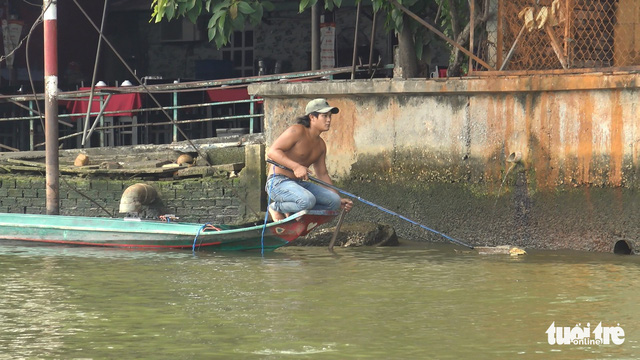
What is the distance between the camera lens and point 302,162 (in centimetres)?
1204

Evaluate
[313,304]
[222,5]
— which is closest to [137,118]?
[222,5]

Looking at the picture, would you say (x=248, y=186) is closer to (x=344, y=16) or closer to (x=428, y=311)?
(x=428, y=311)

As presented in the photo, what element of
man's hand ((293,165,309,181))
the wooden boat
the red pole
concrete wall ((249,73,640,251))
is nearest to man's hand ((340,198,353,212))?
the wooden boat

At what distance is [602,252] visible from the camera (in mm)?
11617

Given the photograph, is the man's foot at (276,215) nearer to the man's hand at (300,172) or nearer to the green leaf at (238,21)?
the man's hand at (300,172)

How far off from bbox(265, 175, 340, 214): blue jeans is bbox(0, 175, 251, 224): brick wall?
1.62m

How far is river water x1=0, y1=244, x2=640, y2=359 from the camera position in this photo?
279 inches

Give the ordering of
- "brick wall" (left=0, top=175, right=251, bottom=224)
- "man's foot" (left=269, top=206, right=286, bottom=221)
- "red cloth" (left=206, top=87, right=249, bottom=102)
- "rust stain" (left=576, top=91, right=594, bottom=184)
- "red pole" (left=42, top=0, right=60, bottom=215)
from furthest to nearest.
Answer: "red cloth" (left=206, top=87, right=249, bottom=102) < "brick wall" (left=0, top=175, right=251, bottom=224) < "red pole" (left=42, top=0, right=60, bottom=215) < "man's foot" (left=269, top=206, right=286, bottom=221) < "rust stain" (left=576, top=91, right=594, bottom=184)

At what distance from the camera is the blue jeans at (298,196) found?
1176cm

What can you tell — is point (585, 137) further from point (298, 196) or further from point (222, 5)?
point (222, 5)

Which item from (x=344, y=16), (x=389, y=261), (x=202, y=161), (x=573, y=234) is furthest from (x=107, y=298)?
(x=344, y=16)

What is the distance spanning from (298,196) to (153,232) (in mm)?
1708

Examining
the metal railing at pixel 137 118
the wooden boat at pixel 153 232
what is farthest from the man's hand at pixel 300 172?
the metal railing at pixel 137 118

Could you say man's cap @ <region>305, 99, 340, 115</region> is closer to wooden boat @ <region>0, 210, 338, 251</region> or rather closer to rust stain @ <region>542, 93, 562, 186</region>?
wooden boat @ <region>0, 210, 338, 251</region>
